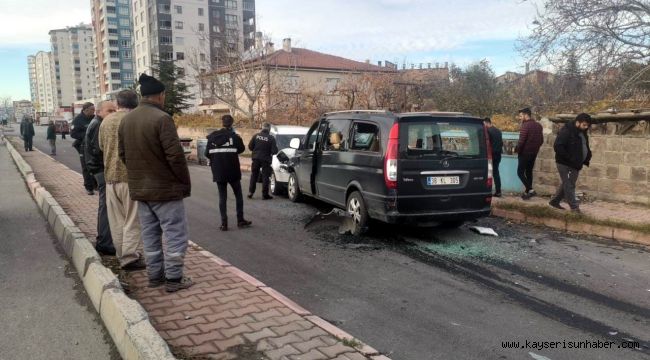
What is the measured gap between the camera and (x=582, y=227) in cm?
768

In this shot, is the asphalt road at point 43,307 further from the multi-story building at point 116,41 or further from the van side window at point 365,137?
the multi-story building at point 116,41

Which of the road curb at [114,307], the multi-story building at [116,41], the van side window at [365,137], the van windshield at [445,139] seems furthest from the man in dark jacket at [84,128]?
the multi-story building at [116,41]

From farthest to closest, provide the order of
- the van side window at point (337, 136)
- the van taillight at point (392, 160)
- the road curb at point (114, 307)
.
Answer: the van side window at point (337, 136) → the van taillight at point (392, 160) → the road curb at point (114, 307)

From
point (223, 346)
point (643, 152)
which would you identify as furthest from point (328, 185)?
point (643, 152)

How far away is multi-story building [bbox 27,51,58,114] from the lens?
15879 centimetres

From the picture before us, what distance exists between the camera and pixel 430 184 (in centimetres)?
679

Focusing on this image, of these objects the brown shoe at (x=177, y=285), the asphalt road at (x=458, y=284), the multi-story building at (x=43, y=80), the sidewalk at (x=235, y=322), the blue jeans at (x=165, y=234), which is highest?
the multi-story building at (x=43, y=80)

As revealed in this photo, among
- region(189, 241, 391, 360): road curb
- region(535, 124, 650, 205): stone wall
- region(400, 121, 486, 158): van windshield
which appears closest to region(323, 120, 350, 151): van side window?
region(400, 121, 486, 158): van windshield

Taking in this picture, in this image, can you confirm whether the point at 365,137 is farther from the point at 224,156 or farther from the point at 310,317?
the point at 310,317

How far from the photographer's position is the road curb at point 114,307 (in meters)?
3.26

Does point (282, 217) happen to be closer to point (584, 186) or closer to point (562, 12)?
point (584, 186)

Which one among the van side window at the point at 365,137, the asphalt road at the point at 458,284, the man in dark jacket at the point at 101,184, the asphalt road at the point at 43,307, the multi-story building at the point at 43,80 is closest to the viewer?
the asphalt road at the point at 43,307

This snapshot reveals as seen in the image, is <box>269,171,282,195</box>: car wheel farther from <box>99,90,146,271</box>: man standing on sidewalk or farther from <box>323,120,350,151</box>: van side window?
<box>99,90,146,271</box>: man standing on sidewalk

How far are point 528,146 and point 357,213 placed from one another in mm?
4545
